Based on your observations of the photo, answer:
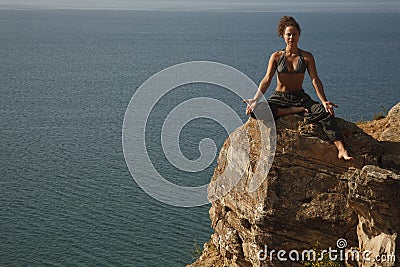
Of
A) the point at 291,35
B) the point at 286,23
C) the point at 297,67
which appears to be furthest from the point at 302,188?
the point at 286,23

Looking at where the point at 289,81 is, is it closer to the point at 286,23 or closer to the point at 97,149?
the point at 286,23

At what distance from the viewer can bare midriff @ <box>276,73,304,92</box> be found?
15.5 m

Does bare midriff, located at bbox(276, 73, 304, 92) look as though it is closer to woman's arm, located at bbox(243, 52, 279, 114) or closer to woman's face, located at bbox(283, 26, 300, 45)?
woman's arm, located at bbox(243, 52, 279, 114)

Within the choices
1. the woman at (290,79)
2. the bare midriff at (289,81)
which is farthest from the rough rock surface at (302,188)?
the bare midriff at (289,81)

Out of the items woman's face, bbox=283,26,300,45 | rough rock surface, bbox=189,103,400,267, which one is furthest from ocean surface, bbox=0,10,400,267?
woman's face, bbox=283,26,300,45

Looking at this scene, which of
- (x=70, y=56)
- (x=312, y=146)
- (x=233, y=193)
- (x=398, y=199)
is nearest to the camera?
(x=398, y=199)

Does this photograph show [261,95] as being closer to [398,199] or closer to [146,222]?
[398,199]

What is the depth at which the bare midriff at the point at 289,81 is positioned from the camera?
15.5m

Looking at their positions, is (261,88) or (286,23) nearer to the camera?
(261,88)

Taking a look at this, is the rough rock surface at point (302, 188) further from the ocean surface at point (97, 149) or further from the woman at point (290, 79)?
the ocean surface at point (97, 149)

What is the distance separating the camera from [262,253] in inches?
611

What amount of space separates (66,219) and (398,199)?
25309 mm

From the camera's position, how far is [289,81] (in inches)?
616

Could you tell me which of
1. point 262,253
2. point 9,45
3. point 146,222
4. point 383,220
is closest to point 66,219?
point 146,222
